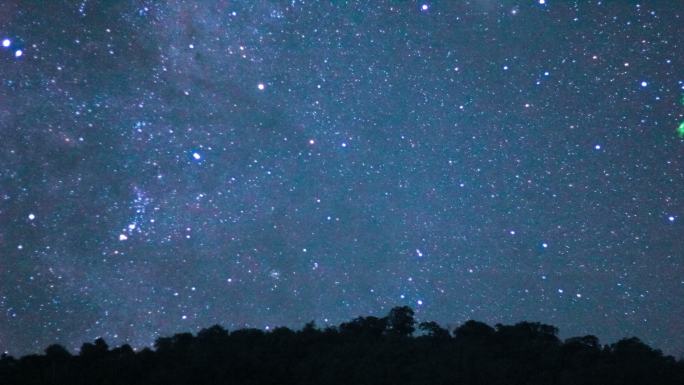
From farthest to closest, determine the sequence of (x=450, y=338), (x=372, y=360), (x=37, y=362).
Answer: (x=450, y=338) → (x=37, y=362) → (x=372, y=360)

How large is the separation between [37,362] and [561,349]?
13.4m

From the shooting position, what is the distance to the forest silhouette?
15211mm

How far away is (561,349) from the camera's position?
55.6ft

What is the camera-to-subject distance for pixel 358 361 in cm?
1619

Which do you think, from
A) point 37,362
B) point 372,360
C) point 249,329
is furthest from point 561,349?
point 37,362

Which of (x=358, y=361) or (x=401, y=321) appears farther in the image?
(x=401, y=321)

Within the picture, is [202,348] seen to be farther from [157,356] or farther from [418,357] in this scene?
[418,357]

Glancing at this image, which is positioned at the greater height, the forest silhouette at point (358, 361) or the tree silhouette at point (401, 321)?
the tree silhouette at point (401, 321)

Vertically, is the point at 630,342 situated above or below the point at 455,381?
above

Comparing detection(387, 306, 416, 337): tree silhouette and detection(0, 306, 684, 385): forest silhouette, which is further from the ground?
detection(387, 306, 416, 337): tree silhouette

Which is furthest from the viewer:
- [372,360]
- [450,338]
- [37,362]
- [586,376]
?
[450,338]

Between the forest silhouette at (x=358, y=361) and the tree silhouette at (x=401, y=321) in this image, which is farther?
the tree silhouette at (x=401, y=321)

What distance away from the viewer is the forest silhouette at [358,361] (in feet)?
49.9

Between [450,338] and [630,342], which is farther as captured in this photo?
[450,338]
